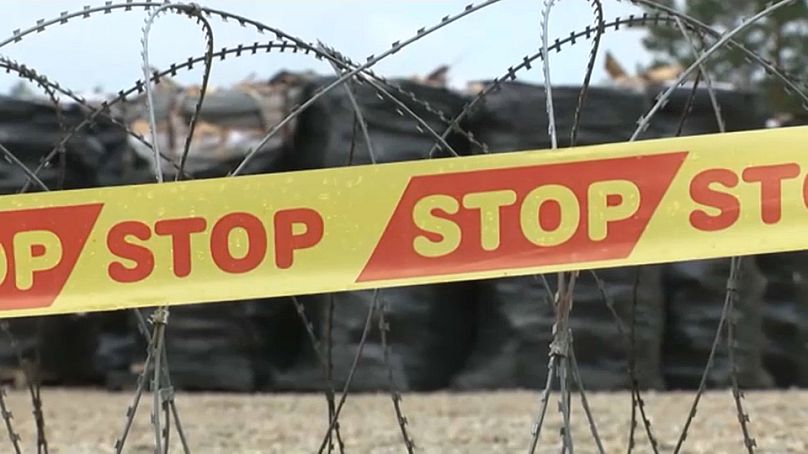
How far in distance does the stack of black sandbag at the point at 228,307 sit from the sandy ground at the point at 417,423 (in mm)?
192

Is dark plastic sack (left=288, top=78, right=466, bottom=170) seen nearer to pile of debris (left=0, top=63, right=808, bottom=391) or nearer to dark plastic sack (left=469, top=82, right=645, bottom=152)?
pile of debris (left=0, top=63, right=808, bottom=391)

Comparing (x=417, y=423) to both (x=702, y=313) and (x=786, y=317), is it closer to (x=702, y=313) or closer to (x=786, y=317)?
(x=702, y=313)

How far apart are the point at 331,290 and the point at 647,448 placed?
3.39 meters

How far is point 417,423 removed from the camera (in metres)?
6.51

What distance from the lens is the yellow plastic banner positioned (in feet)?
8.92

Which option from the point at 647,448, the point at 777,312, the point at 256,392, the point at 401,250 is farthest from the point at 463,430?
the point at 401,250

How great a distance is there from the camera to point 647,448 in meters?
5.64

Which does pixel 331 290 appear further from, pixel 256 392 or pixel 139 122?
pixel 139 122

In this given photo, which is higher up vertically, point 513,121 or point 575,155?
point 513,121

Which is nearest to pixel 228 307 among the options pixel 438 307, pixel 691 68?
pixel 438 307

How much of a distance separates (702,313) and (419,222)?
16.9 feet

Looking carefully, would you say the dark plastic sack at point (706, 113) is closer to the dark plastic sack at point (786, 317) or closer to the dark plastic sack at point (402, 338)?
the dark plastic sack at point (786, 317)

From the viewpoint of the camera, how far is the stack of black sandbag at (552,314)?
7.30 m

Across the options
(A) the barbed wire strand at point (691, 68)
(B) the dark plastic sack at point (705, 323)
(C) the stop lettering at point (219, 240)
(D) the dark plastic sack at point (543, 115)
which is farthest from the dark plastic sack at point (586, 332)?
(C) the stop lettering at point (219, 240)
